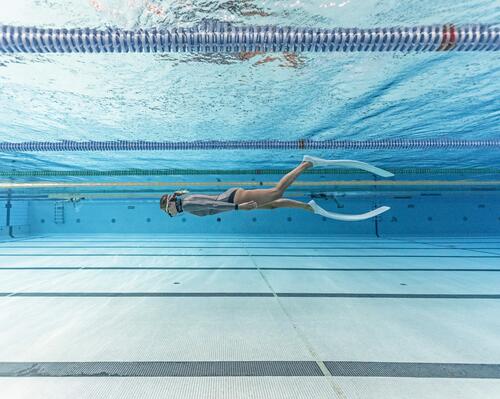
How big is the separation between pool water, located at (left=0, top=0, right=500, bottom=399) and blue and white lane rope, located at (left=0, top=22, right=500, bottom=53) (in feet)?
0.89

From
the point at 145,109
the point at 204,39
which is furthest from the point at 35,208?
the point at 204,39

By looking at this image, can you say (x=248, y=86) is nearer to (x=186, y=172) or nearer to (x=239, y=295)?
(x=239, y=295)

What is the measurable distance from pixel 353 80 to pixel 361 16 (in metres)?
1.31

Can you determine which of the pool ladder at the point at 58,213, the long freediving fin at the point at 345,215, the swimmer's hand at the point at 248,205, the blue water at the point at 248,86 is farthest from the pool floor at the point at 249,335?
the pool ladder at the point at 58,213

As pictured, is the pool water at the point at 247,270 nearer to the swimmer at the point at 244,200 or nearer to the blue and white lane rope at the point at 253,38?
the blue and white lane rope at the point at 253,38

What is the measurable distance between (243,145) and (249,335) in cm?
468

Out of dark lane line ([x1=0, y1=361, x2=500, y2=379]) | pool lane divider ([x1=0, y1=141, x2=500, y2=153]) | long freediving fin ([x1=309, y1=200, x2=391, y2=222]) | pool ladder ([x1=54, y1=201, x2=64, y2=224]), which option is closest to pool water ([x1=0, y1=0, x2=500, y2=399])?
dark lane line ([x1=0, y1=361, x2=500, y2=379])

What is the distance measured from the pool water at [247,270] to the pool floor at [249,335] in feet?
0.05

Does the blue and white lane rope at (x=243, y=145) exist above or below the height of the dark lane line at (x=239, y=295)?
above

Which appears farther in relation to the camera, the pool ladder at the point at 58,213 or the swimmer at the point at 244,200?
the pool ladder at the point at 58,213

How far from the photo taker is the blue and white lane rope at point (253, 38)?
8.81 ft

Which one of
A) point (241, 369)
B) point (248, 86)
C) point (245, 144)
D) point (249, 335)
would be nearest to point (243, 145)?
point (245, 144)

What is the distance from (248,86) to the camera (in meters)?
4.30

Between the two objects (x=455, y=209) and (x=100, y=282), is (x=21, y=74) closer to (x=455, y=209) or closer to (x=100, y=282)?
(x=100, y=282)
